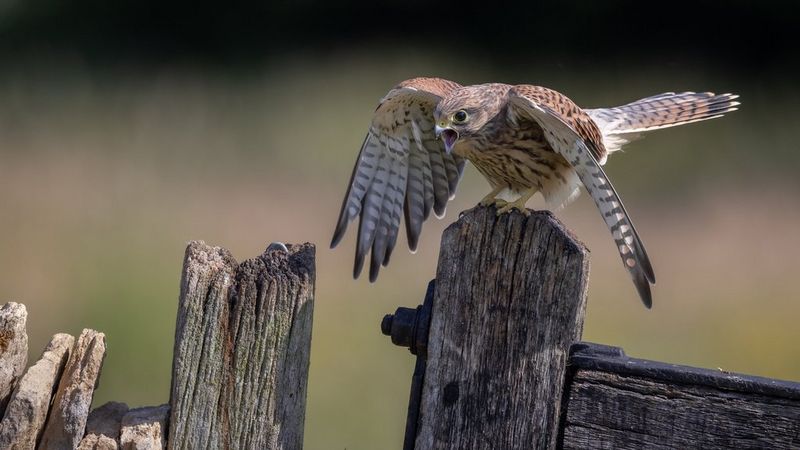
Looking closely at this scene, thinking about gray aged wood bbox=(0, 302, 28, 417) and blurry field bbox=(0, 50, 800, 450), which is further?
blurry field bbox=(0, 50, 800, 450)

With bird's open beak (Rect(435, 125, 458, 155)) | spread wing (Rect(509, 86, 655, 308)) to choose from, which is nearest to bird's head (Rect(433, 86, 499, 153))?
bird's open beak (Rect(435, 125, 458, 155))

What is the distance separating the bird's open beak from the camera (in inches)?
152

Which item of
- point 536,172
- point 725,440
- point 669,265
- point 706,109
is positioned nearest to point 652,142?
point 669,265

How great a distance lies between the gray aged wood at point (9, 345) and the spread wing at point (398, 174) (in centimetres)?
113

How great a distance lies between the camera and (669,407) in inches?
80.2

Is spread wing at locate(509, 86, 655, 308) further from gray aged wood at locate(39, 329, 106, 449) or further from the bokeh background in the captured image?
the bokeh background

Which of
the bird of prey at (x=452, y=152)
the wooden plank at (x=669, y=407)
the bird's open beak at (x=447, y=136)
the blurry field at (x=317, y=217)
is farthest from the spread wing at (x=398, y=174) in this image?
the blurry field at (x=317, y=217)

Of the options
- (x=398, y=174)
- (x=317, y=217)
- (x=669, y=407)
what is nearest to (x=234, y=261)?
(x=669, y=407)

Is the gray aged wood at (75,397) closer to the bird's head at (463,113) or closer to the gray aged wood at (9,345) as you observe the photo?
the gray aged wood at (9,345)

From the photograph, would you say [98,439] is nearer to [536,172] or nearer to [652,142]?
[536,172]

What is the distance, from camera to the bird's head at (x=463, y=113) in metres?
3.86

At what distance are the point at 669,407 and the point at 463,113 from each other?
1.96m

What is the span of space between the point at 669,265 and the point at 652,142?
1328 mm

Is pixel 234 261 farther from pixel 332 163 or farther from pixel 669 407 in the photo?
pixel 332 163
